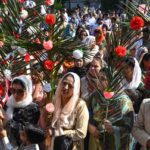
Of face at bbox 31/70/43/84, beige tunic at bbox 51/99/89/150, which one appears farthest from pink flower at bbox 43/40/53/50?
beige tunic at bbox 51/99/89/150

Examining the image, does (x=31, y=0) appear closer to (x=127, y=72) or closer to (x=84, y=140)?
(x=127, y=72)

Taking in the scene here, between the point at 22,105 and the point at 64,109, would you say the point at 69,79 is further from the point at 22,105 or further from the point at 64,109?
the point at 22,105

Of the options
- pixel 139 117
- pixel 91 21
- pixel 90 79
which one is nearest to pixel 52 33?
pixel 90 79

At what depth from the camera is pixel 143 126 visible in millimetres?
3846

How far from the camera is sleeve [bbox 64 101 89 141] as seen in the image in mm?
4270

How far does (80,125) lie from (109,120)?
0.87 ft

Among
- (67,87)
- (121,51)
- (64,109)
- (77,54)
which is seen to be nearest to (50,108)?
(64,109)

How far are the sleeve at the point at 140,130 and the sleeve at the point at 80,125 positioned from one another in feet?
1.79

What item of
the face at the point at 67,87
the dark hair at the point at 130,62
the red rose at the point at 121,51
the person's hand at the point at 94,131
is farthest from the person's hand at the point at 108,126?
the dark hair at the point at 130,62

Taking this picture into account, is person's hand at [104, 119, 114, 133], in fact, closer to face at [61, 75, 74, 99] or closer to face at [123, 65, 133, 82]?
face at [61, 75, 74, 99]

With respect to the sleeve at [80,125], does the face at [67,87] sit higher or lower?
higher

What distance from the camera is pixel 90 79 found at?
528 centimetres

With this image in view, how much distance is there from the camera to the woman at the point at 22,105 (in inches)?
175

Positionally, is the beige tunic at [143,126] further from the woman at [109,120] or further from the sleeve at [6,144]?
the sleeve at [6,144]
